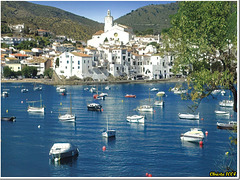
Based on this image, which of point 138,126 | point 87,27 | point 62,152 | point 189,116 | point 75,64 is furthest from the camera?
point 87,27

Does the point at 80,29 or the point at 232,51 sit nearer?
the point at 232,51

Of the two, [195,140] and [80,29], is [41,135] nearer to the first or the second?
[195,140]

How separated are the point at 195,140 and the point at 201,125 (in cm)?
646

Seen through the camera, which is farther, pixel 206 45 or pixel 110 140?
pixel 110 140

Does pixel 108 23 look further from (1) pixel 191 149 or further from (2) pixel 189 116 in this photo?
(1) pixel 191 149

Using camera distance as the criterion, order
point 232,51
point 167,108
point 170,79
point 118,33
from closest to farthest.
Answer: point 232,51
point 167,108
point 170,79
point 118,33

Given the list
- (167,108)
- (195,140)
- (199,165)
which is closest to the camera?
(199,165)

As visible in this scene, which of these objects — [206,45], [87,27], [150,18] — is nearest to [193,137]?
[206,45]

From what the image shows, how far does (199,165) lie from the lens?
19531 millimetres

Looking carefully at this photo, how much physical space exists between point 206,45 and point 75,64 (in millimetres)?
71304

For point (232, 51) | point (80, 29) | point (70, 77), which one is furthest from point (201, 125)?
point (80, 29)

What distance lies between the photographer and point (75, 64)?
8056cm

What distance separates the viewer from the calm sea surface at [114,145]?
19.0m

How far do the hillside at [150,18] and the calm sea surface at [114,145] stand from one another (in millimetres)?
134585
